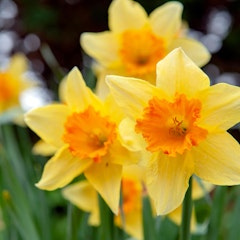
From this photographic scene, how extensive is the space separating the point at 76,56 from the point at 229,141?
308 cm

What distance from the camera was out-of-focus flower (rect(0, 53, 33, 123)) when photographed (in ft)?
6.90

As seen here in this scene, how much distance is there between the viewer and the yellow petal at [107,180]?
0.89 metres

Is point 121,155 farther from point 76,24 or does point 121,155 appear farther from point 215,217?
point 76,24

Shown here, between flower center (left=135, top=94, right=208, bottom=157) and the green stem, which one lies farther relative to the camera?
the green stem

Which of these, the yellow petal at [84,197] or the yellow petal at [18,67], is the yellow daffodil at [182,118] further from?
the yellow petal at [18,67]

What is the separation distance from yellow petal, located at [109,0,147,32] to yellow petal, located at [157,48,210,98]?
546 millimetres

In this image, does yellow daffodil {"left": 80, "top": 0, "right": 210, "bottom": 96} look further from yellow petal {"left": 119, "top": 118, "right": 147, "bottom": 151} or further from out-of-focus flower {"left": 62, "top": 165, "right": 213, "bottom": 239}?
yellow petal {"left": 119, "top": 118, "right": 147, "bottom": 151}

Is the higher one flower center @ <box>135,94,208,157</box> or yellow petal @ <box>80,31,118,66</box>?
flower center @ <box>135,94,208,157</box>

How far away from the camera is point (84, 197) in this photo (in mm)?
1147

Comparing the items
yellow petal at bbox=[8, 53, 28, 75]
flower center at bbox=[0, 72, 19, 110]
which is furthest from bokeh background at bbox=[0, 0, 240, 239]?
flower center at bbox=[0, 72, 19, 110]

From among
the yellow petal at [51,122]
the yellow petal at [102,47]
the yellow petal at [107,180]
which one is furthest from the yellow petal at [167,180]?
the yellow petal at [102,47]

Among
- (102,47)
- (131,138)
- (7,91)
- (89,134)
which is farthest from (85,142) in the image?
(7,91)

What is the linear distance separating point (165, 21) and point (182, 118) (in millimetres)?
545

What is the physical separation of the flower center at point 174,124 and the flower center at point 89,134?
117 millimetres
